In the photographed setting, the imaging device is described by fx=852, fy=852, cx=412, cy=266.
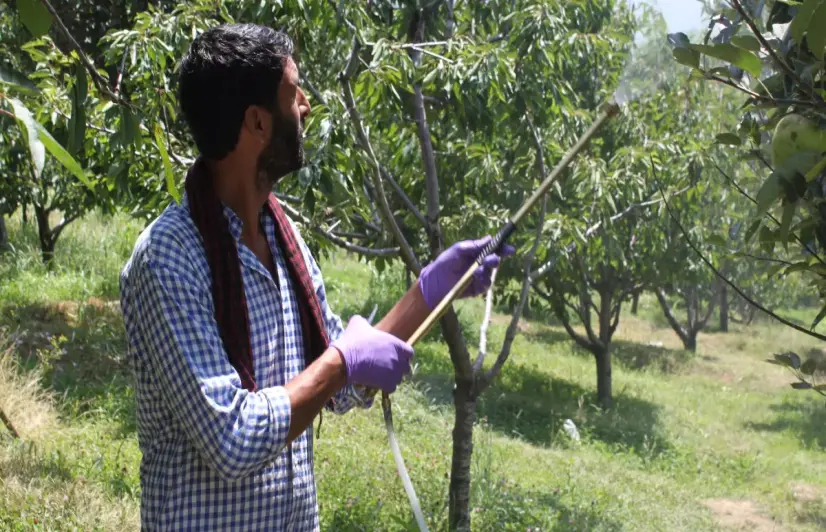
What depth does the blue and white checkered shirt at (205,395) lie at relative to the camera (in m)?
1.33

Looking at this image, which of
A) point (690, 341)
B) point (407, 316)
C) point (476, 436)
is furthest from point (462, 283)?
point (690, 341)

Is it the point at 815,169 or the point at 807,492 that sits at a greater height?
the point at 815,169

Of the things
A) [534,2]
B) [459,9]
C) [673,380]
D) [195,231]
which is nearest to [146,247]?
[195,231]

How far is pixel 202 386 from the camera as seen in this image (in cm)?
131

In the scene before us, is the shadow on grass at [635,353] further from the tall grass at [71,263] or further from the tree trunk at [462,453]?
the tree trunk at [462,453]

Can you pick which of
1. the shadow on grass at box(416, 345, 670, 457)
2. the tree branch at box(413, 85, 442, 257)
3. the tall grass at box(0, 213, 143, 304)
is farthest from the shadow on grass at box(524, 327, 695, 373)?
the tree branch at box(413, 85, 442, 257)

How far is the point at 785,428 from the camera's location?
39.2 ft

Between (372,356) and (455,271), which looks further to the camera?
(455,271)

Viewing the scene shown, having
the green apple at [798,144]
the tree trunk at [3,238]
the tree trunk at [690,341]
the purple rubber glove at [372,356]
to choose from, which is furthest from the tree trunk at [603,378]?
the green apple at [798,144]

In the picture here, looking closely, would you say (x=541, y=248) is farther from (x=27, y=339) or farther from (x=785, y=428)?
(x=785, y=428)

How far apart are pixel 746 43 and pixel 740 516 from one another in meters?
6.67

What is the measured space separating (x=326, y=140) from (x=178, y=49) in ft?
3.26

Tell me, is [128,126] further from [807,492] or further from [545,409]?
[545,409]

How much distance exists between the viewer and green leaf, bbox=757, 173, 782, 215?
4.10ft
